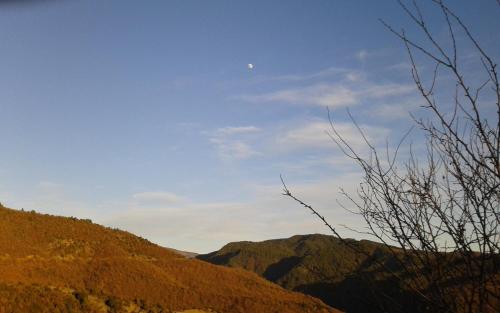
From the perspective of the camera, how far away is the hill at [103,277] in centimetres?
2433

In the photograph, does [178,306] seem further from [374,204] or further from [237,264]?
[237,264]

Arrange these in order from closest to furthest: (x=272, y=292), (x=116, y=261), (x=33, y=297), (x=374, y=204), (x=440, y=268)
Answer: (x=440, y=268) < (x=374, y=204) < (x=33, y=297) < (x=116, y=261) < (x=272, y=292)

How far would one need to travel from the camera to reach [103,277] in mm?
28609

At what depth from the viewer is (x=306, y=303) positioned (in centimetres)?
3278

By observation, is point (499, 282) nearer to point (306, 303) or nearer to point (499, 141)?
point (499, 141)

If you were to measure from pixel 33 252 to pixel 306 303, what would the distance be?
18.6 metres

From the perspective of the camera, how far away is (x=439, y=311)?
217cm

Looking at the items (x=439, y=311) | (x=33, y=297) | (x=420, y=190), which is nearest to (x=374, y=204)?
(x=420, y=190)

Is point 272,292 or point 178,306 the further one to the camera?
point 272,292

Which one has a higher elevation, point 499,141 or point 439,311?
point 499,141

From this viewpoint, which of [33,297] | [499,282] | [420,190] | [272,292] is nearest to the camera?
[499,282]

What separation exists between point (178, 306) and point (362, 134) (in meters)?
27.8

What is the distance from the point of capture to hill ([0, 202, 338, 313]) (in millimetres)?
24328

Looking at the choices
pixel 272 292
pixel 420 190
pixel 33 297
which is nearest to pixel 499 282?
pixel 420 190
